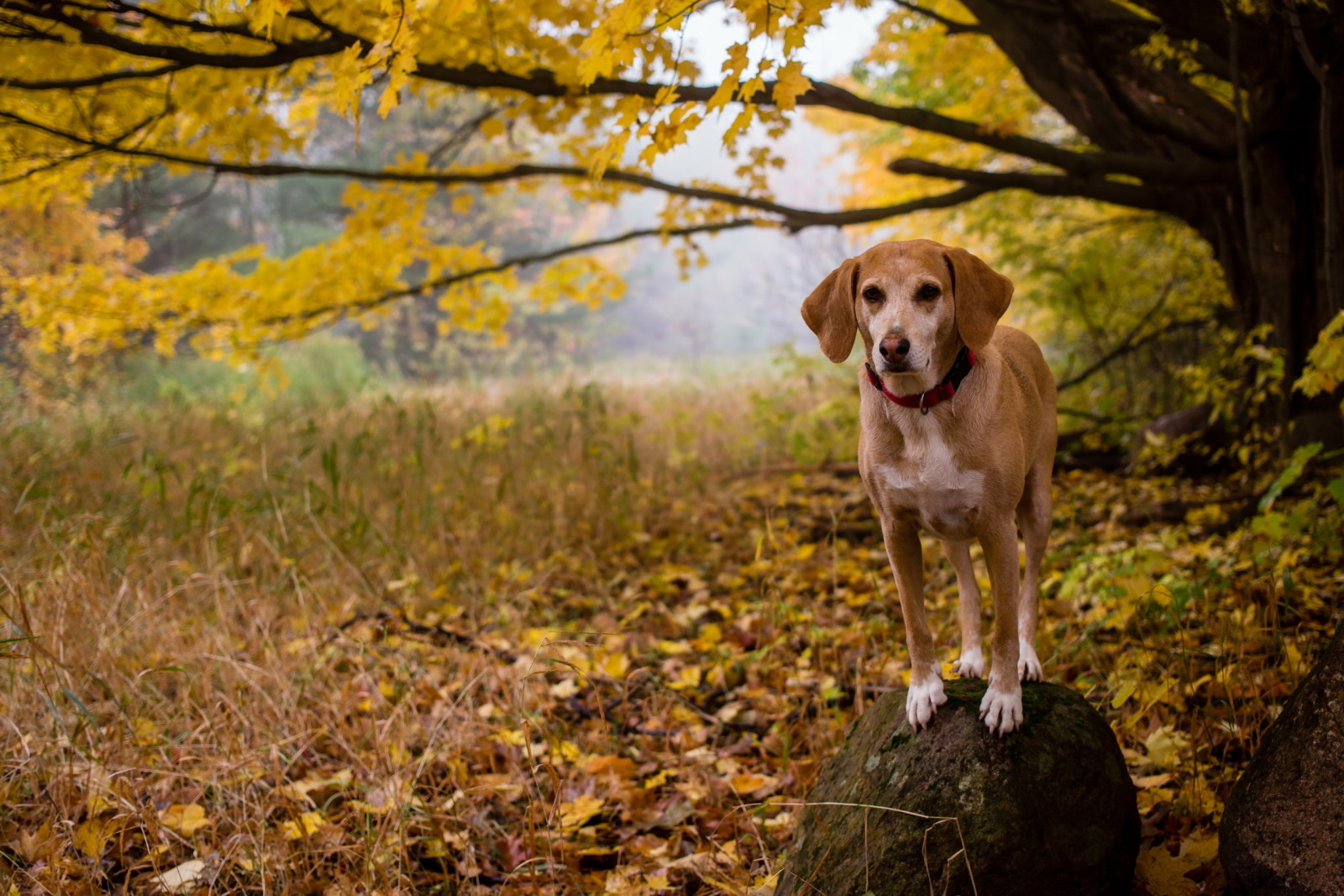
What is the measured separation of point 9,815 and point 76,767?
0.20 m

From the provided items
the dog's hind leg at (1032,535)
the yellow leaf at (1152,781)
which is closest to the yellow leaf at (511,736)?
the dog's hind leg at (1032,535)

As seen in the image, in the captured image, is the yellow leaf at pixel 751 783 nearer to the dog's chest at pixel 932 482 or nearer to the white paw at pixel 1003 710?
the white paw at pixel 1003 710

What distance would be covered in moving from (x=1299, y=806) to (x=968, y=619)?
0.93 metres

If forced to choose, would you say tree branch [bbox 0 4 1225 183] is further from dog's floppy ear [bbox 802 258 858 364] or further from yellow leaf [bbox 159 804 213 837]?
yellow leaf [bbox 159 804 213 837]

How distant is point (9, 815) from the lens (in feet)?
8.16

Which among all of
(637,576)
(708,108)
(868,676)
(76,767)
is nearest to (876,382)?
(708,108)

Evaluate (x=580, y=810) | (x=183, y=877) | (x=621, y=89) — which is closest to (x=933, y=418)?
(x=580, y=810)

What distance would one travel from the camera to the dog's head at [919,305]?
1917 mm

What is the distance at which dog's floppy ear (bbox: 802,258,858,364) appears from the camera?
212 cm

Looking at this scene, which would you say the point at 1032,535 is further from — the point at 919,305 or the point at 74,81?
the point at 74,81

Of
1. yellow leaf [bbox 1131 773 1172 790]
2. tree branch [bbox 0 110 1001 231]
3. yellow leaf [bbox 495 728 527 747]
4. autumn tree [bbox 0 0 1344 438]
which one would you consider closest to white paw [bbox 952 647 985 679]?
yellow leaf [bbox 1131 773 1172 790]

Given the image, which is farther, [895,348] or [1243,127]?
[1243,127]

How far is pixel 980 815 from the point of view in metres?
2.04

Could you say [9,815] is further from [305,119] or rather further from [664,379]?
[664,379]
